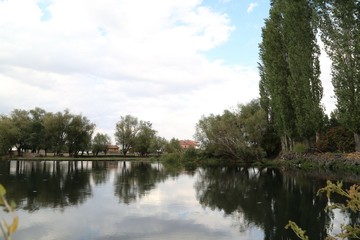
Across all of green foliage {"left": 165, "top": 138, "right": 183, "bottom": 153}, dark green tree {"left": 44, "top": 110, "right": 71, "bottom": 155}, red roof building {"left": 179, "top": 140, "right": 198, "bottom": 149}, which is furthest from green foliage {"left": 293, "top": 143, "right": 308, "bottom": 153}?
dark green tree {"left": 44, "top": 110, "right": 71, "bottom": 155}

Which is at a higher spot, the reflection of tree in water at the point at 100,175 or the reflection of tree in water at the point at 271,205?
the reflection of tree in water at the point at 100,175

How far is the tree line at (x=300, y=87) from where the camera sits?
82.7 ft

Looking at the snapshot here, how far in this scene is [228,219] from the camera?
11.1 meters

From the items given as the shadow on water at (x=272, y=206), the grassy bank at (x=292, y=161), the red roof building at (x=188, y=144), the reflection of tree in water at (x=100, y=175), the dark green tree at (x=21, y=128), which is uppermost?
the dark green tree at (x=21, y=128)

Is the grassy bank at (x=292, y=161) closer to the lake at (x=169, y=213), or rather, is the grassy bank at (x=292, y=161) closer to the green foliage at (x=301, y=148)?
the green foliage at (x=301, y=148)

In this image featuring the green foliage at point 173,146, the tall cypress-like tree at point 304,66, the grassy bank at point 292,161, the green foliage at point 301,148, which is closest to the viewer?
the grassy bank at point 292,161

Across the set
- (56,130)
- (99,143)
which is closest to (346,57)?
(56,130)

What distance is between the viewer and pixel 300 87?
99.4ft

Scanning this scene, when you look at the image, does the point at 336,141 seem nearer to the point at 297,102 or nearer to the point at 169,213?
the point at 297,102

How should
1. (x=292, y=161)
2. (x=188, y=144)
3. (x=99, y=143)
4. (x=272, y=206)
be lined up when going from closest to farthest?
(x=272, y=206)
(x=292, y=161)
(x=99, y=143)
(x=188, y=144)

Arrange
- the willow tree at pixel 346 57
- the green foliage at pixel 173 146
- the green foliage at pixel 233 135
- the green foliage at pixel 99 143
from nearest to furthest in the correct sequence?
the willow tree at pixel 346 57 → the green foliage at pixel 233 135 → the green foliage at pixel 173 146 → the green foliage at pixel 99 143

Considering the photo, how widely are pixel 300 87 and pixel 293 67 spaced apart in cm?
191

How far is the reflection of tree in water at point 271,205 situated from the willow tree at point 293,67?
11.7 metres

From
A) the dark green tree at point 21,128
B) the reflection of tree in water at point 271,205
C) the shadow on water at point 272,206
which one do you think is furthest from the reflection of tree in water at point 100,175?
the dark green tree at point 21,128
